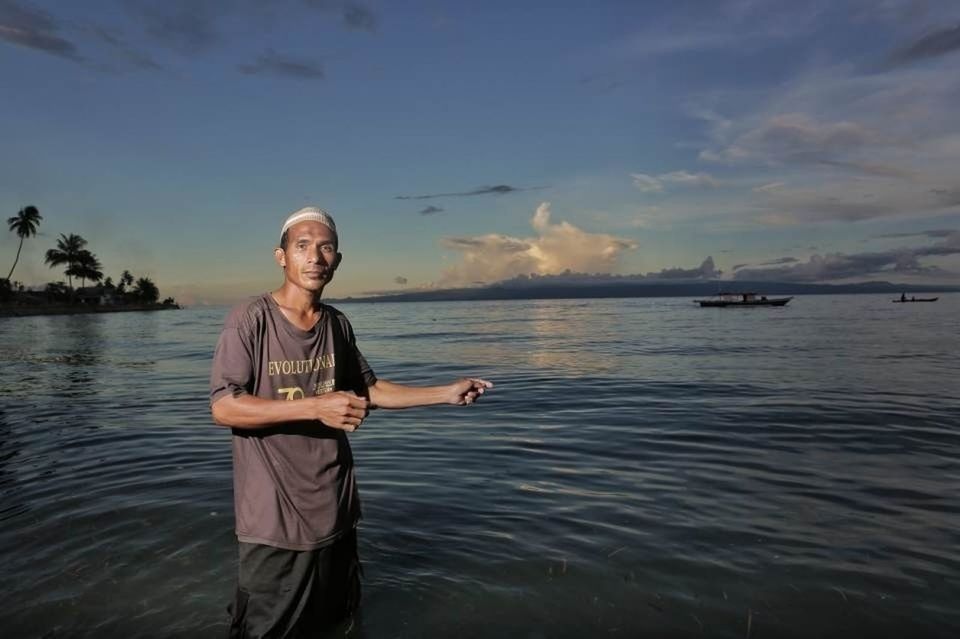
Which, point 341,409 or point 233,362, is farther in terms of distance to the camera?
point 233,362

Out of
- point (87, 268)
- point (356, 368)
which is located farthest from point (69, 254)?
point (356, 368)

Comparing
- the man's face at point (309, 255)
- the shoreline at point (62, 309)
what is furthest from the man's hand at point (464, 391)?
the shoreline at point (62, 309)

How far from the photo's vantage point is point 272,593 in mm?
3365

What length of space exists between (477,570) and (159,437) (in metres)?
8.44

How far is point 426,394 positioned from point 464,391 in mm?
245

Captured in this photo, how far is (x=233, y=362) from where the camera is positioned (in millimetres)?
3160

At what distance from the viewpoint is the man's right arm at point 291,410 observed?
2920 mm

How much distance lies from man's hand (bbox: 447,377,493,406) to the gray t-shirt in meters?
0.75

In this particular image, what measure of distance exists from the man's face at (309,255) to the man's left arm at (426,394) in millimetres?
842

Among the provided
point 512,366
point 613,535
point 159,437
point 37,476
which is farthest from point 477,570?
point 512,366

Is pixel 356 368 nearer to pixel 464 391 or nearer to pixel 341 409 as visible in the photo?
pixel 464 391

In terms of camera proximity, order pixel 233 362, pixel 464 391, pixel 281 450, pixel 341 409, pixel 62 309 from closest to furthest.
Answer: pixel 341 409
pixel 233 362
pixel 281 450
pixel 464 391
pixel 62 309

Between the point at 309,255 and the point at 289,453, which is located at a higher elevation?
the point at 309,255

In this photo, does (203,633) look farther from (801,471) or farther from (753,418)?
(753,418)
